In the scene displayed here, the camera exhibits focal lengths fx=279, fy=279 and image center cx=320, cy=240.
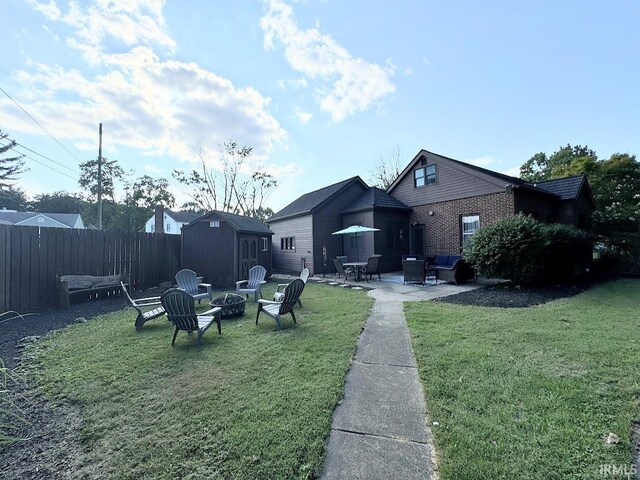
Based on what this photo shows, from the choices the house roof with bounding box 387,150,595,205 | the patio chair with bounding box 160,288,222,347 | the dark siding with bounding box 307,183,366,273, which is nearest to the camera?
the patio chair with bounding box 160,288,222,347

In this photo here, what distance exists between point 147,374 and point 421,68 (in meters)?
12.6

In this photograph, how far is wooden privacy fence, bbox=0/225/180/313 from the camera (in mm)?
6688

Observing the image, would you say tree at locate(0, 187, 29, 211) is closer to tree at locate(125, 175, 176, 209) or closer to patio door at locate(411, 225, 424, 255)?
tree at locate(125, 175, 176, 209)

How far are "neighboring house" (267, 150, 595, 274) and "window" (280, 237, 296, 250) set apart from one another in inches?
4.9

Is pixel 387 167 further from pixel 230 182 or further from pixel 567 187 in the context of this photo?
pixel 230 182

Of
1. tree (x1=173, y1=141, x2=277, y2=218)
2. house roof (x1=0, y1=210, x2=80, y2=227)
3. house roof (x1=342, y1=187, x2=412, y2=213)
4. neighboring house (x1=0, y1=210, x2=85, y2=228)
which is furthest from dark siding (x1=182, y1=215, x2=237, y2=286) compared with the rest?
neighboring house (x1=0, y1=210, x2=85, y2=228)

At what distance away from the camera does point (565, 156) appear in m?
25.4

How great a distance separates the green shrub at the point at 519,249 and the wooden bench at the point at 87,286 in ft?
38.8

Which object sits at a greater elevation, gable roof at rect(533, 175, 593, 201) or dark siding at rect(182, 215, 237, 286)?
gable roof at rect(533, 175, 593, 201)

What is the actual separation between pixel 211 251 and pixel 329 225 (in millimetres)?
6793

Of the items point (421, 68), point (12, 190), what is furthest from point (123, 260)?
point (12, 190)

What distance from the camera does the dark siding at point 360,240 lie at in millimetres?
14562

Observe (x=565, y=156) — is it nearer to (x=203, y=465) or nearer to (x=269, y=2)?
(x=269, y=2)

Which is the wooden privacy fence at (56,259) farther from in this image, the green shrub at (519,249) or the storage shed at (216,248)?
the green shrub at (519,249)
